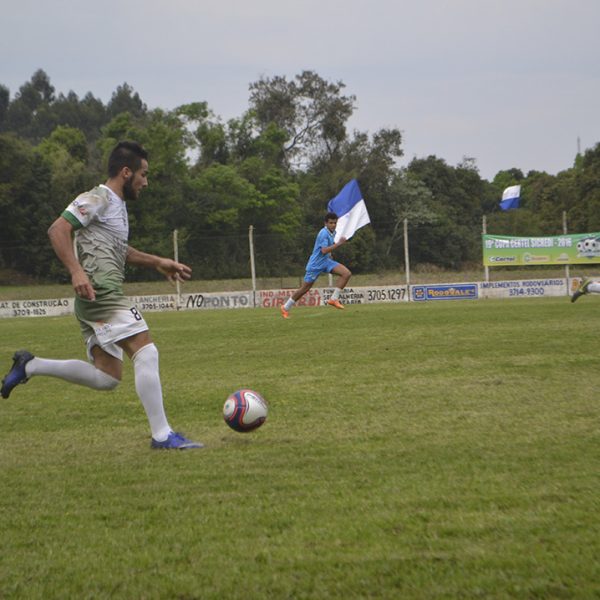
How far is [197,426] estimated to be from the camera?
21.1 ft

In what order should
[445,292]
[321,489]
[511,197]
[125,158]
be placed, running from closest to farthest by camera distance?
[321,489] < [125,158] < [445,292] < [511,197]

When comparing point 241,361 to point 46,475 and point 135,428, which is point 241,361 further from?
point 46,475

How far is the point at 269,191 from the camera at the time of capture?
2169 inches

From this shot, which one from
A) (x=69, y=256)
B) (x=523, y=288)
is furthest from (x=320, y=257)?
(x=523, y=288)

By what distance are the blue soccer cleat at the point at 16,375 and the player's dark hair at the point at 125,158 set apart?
1370mm

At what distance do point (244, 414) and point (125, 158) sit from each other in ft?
6.21

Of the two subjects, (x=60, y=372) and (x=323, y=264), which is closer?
(x=60, y=372)

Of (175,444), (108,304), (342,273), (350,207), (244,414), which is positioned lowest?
(175,444)

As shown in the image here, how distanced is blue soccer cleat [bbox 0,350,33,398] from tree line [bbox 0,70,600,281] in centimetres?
2407

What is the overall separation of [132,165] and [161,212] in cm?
4246

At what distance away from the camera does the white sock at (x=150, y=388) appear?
5566mm

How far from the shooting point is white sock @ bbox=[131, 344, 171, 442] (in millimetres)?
5566

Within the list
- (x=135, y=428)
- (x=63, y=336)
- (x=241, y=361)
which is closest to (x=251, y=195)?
(x=63, y=336)

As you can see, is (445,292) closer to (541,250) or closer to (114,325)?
(541,250)
